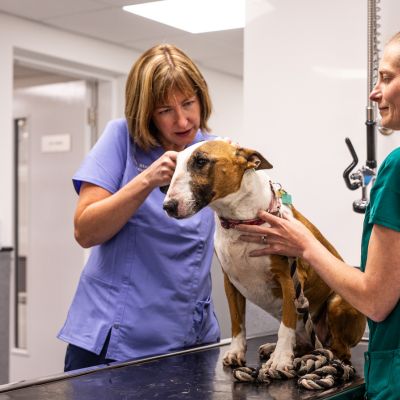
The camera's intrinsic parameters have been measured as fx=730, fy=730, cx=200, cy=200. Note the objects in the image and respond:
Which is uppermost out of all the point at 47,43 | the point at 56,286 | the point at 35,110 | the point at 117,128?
the point at 47,43

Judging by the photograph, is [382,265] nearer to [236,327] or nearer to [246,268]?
[246,268]

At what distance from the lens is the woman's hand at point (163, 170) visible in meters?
1.56

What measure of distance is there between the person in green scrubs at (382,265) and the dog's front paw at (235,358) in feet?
1.03

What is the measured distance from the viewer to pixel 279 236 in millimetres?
1420

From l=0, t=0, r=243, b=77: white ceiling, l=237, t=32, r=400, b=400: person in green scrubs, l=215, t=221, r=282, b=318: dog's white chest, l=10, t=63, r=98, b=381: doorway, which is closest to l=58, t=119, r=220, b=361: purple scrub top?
l=215, t=221, r=282, b=318: dog's white chest

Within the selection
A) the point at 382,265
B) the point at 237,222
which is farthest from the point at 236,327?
the point at 382,265

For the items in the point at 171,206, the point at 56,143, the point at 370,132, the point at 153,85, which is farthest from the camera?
the point at 56,143

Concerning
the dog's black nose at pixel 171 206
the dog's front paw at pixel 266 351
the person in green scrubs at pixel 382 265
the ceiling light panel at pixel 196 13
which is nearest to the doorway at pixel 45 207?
the ceiling light panel at pixel 196 13

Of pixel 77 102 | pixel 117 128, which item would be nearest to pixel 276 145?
pixel 117 128

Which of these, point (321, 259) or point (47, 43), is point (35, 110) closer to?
point (47, 43)

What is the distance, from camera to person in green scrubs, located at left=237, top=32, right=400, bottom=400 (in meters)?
1.21

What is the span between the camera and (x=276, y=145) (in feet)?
8.95

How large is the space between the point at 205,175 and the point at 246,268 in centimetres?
23

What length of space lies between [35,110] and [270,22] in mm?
2756
